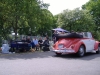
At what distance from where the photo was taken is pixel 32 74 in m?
6.81

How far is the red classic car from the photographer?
11883mm

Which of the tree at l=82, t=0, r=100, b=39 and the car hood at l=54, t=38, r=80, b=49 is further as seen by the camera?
the tree at l=82, t=0, r=100, b=39

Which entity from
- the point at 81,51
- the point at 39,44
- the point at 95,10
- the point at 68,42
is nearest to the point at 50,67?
the point at 68,42

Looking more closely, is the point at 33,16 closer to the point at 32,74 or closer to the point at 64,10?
the point at 32,74

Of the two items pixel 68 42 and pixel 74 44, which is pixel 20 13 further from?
pixel 74 44

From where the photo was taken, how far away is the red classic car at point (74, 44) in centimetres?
1188

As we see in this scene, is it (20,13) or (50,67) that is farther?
(20,13)

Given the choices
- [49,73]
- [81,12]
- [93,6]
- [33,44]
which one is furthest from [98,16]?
[49,73]

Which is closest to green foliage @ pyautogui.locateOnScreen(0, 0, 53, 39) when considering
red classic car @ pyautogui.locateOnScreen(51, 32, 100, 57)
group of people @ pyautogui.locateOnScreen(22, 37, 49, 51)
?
group of people @ pyautogui.locateOnScreen(22, 37, 49, 51)

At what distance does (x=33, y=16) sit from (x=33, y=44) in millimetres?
5424

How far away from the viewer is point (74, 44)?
11844 millimetres

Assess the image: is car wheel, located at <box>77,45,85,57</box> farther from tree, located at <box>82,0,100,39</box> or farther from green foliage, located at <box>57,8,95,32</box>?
tree, located at <box>82,0,100,39</box>

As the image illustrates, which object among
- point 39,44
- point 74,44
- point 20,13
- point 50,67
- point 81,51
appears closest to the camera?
point 50,67

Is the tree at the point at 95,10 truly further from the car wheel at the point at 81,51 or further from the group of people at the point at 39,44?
the car wheel at the point at 81,51
